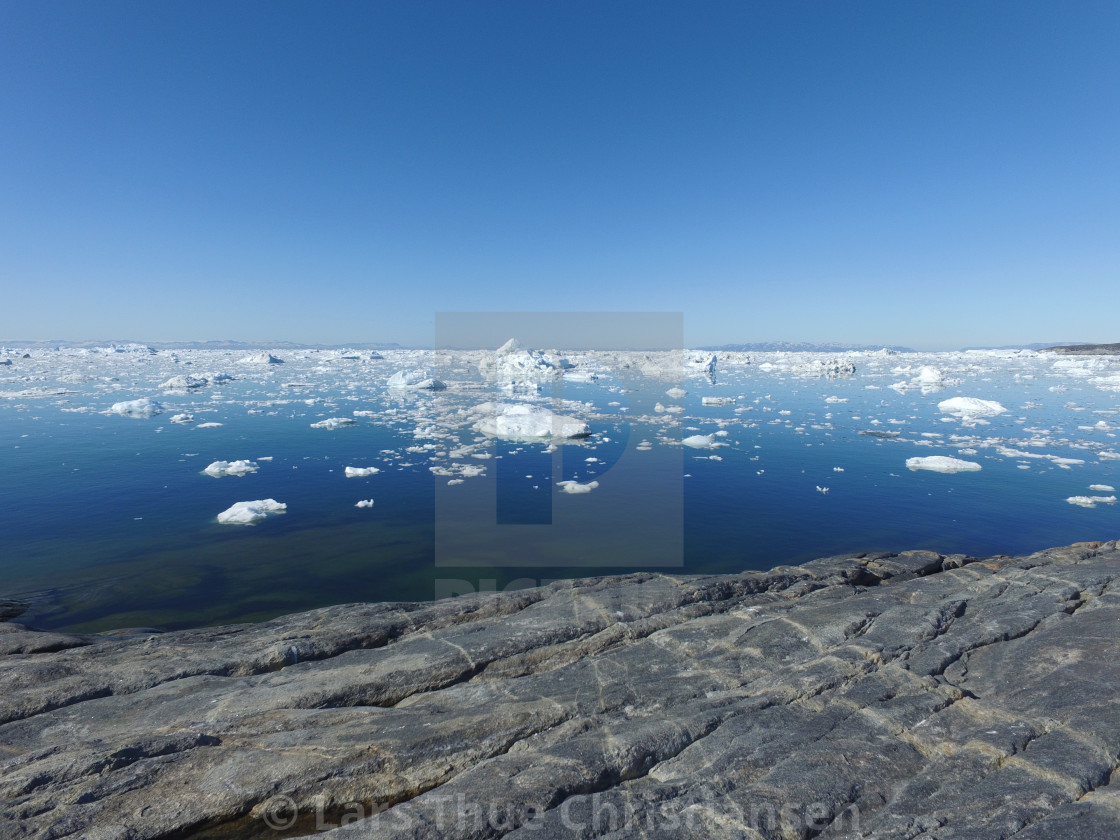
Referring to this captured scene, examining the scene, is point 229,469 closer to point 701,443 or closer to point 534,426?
point 534,426

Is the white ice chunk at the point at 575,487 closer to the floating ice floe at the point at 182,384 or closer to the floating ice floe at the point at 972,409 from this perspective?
the floating ice floe at the point at 972,409

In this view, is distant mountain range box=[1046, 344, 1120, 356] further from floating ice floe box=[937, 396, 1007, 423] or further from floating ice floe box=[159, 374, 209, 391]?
floating ice floe box=[159, 374, 209, 391]

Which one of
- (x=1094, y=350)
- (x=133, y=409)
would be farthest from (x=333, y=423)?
(x=1094, y=350)

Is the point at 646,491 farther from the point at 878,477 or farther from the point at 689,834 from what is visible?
the point at 689,834

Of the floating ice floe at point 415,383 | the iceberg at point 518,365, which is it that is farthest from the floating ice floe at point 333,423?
the iceberg at point 518,365

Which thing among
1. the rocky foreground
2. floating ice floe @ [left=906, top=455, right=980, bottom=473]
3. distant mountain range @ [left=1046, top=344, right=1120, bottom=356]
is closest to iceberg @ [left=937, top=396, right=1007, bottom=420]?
floating ice floe @ [left=906, top=455, right=980, bottom=473]

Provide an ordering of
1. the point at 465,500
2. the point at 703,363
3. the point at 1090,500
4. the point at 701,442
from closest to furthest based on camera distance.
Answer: the point at 1090,500 → the point at 465,500 → the point at 701,442 → the point at 703,363

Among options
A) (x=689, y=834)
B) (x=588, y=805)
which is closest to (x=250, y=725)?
(x=588, y=805)
